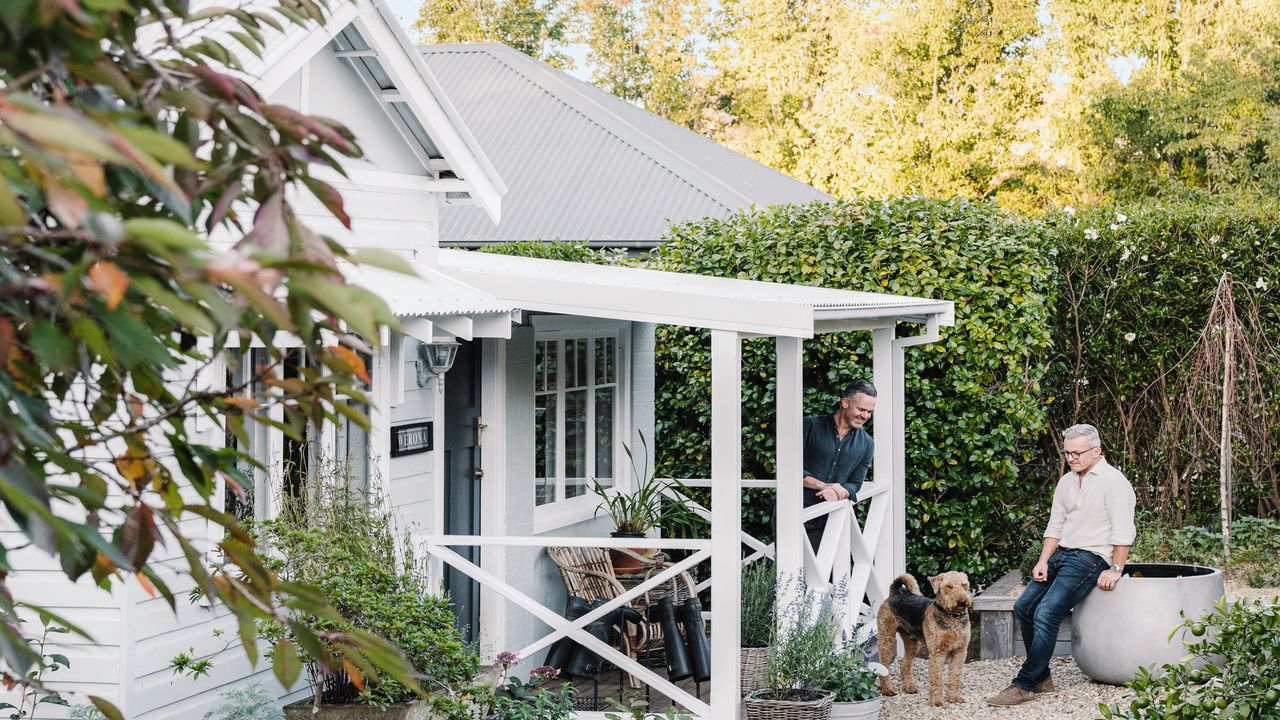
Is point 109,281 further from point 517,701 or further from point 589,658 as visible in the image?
point 589,658

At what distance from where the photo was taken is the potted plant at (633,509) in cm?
938

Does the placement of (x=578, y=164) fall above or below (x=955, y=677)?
above

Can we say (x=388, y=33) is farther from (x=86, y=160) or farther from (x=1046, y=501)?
(x=1046, y=501)

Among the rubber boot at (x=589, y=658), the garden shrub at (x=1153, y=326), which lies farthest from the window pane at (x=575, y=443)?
the garden shrub at (x=1153, y=326)

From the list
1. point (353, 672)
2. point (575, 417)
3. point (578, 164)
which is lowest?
point (353, 672)

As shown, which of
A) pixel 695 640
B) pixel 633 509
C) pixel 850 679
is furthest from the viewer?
pixel 633 509

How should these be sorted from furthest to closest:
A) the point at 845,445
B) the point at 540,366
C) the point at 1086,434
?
the point at 540,366 → the point at 845,445 → the point at 1086,434

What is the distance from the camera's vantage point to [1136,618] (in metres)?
8.20

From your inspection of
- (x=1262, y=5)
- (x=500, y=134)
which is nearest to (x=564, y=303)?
(x=500, y=134)

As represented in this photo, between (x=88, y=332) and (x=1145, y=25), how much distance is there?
2564 cm

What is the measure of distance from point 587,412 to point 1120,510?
12.5 feet

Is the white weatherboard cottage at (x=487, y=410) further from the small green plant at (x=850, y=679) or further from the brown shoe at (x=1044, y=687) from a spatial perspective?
the brown shoe at (x=1044, y=687)

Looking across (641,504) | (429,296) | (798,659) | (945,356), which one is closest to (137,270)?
(429,296)

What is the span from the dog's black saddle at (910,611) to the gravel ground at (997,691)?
0.44m
